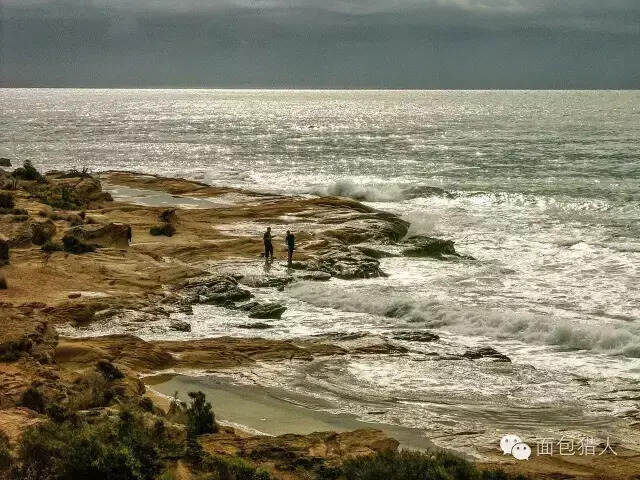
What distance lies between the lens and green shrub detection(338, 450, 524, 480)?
10.0 m

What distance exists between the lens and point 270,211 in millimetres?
40219

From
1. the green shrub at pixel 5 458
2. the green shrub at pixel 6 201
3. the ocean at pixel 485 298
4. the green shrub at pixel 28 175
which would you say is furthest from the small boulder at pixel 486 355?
the green shrub at pixel 28 175

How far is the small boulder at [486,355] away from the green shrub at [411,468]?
849cm

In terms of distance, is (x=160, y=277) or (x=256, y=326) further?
(x=160, y=277)

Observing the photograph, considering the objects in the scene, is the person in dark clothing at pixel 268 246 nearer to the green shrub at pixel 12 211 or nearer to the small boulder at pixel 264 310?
the small boulder at pixel 264 310

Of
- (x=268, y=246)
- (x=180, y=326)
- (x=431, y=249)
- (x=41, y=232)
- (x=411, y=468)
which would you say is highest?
(x=41, y=232)

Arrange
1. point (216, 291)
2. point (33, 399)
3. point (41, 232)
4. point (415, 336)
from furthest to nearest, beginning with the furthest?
1. point (41, 232)
2. point (216, 291)
3. point (415, 336)
4. point (33, 399)

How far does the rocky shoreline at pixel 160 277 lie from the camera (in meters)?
13.5

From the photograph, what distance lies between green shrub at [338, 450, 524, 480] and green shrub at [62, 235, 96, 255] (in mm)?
19537

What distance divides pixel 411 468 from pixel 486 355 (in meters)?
9.62

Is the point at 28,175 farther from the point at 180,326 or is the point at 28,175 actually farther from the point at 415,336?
the point at 415,336

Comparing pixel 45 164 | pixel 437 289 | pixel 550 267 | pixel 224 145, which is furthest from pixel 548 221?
pixel 224 145

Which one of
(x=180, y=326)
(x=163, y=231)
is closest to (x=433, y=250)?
(x=163, y=231)

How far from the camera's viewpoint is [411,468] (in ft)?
33.3
